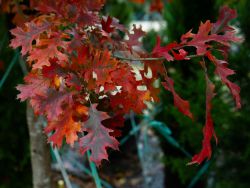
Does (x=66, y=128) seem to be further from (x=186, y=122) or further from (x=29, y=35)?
(x=186, y=122)

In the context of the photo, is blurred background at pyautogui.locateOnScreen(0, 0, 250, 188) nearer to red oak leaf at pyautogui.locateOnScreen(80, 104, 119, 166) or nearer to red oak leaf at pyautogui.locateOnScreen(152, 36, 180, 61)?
red oak leaf at pyautogui.locateOnScreen(152, 36, 180, 61)

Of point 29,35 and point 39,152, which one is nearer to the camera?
point 29,35

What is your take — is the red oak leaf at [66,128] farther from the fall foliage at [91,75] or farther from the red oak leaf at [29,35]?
the red oak leaf at [29,35]

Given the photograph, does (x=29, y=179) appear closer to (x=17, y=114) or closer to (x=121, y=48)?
(x=17, y=114)

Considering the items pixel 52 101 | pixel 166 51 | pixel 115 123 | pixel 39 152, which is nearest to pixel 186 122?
pixel 39 152

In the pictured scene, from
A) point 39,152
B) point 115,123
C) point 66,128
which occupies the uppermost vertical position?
point 66,128

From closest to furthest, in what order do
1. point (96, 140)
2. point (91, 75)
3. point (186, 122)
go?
point (96, 140) < point (91, 75) < point (186, 122)

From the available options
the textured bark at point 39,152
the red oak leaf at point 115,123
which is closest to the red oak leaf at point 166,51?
the red oak leaf at point 115,123

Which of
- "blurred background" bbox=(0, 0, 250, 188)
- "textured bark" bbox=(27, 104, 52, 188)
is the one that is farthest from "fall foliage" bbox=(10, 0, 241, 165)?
"blurred background" bbox=(0, 0, 250, 188)

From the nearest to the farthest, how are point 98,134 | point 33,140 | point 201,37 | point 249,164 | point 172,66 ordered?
point 98,134 → point 201,37 → point 33,140 → point 249,164 → point 172,66

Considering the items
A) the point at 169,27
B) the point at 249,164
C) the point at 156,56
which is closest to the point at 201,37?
the point at 156,56

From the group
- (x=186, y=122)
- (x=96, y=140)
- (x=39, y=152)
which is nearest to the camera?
(x=96, y=140)
